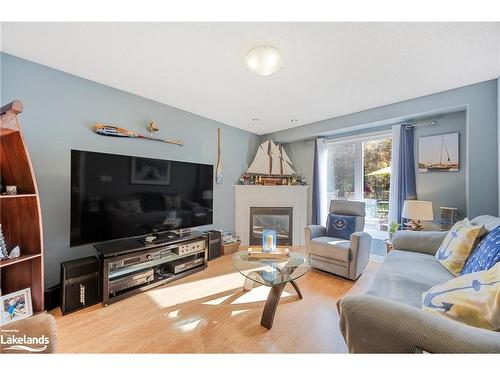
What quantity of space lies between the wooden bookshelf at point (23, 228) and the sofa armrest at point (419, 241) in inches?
127

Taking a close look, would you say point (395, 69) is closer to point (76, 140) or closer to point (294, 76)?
point (294, 76)

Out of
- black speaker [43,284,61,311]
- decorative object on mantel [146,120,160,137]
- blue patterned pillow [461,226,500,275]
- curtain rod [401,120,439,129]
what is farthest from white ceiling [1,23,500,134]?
black speaker [43,284,61,311]

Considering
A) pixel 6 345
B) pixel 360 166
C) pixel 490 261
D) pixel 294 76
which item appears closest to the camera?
pixel 6 345

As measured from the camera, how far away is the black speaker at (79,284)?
5.51 ft

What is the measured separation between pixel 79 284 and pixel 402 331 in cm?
230

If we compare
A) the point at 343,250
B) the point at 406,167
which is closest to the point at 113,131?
the point at 343,250

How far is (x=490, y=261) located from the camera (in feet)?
3.73

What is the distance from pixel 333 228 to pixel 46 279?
325 cm

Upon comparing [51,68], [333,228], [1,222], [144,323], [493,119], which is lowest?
[144,323]

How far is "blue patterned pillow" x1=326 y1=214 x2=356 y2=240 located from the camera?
274 cm

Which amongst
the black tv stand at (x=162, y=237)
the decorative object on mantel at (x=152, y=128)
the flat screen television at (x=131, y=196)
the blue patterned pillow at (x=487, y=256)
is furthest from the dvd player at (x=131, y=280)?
the blue patterned pillow at (x=487, y=256)

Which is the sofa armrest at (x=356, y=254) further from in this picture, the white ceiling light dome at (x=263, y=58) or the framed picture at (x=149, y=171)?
the framed picture at (x=149, y=171)

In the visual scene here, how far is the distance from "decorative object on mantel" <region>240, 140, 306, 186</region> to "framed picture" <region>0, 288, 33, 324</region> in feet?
9.54
